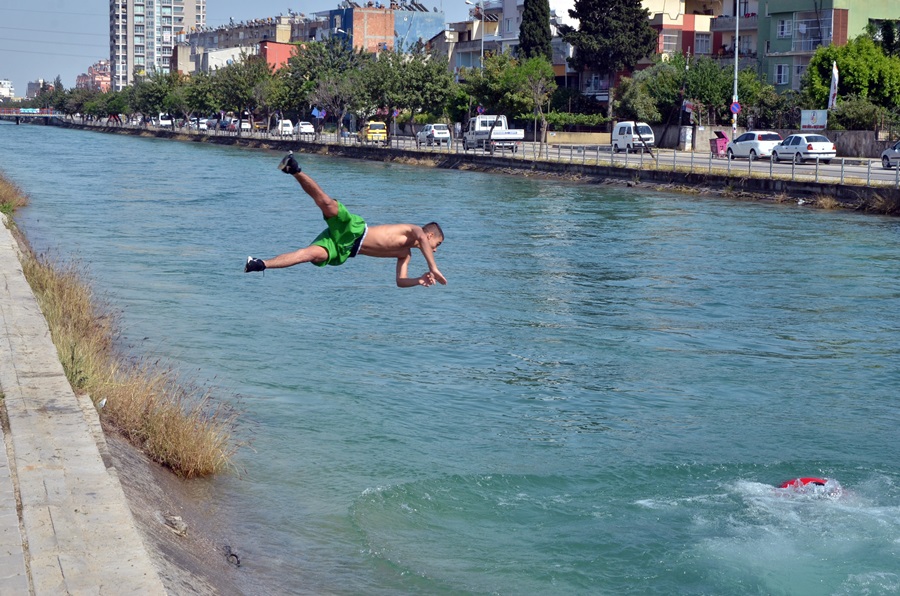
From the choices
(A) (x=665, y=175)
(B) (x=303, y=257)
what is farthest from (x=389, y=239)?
(A) (x=665, y=175)

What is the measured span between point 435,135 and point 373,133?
834cm

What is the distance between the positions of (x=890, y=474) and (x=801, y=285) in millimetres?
11962

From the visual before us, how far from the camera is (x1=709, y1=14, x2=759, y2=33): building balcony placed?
246ft

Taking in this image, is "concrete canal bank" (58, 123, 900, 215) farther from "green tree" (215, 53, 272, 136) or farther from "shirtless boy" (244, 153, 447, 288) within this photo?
"green tree" (215, 53, 272, 136)

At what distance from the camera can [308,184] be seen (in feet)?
29.6

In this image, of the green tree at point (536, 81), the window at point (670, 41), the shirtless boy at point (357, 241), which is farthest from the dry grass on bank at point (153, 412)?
the window at point (670, 41)

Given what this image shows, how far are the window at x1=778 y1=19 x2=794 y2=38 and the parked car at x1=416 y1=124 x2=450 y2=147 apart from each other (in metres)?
20.2

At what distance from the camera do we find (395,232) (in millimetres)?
9828

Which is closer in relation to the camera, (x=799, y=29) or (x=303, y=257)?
(x=303, y=257)

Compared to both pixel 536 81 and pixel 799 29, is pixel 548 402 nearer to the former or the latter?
pixel 536 81

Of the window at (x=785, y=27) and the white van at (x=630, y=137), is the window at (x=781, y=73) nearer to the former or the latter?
the window at (x=785, y=27)

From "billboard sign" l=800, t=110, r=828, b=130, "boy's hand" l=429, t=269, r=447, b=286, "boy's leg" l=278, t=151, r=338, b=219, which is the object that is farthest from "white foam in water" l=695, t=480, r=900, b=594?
"billboard sign" l=800, t=110, r=828, b=130

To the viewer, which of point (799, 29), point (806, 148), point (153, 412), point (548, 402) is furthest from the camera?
point (799, 29)

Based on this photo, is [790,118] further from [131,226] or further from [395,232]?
[395,232]
